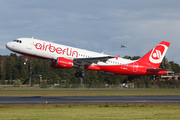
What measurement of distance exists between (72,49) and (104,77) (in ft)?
219

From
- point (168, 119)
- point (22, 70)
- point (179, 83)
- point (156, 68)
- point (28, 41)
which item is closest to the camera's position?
point (168, 119)

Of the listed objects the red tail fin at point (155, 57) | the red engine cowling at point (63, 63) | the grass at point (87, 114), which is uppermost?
the red tail fin at point (155, 57)

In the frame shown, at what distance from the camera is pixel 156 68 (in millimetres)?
48188

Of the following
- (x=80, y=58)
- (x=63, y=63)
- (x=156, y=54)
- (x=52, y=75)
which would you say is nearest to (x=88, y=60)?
(x=80, y=58)

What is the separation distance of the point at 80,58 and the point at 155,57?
14744mm

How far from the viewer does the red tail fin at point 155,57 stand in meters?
48.8

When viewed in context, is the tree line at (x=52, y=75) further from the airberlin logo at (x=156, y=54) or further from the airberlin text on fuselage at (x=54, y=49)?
the airberlin text on fuselage at (x=54, y=49)

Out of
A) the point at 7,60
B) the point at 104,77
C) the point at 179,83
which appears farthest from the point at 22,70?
the point at 179,83

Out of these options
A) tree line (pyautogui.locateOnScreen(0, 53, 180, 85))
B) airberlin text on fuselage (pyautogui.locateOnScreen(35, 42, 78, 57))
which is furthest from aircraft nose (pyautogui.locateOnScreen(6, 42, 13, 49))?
tree line (pyautogui.locateOnScreen(0, 53, 180, 85))

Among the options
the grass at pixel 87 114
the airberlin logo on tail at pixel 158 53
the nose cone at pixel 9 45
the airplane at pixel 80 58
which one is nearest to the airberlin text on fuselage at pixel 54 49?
the airplane at pixel 80 58

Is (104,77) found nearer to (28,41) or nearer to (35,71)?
(35,71)

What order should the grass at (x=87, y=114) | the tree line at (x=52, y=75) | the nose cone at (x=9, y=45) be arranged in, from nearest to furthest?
the grass at (x=87, y=114), the nose cone at (x=9, y=45), the tree line at (x=52, y=75)

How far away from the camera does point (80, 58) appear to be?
4372cm

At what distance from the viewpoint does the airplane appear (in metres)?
→ 42.9
